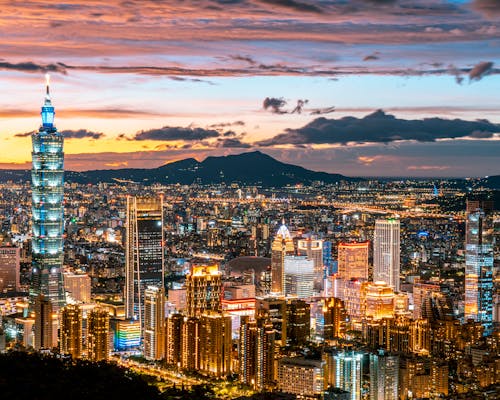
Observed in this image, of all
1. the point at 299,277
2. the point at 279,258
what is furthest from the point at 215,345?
the point at 279,258

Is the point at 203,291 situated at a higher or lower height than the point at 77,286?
higher

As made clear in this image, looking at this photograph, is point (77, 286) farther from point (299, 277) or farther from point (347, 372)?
point (347, 372)

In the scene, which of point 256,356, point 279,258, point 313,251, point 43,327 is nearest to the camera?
point 256,356

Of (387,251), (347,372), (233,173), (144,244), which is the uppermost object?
(233,173)

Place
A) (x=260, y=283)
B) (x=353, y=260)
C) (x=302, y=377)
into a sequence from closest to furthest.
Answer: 1. (x=302, y=377)
2. (x=260, y=283)
3. (x=353, y=260)

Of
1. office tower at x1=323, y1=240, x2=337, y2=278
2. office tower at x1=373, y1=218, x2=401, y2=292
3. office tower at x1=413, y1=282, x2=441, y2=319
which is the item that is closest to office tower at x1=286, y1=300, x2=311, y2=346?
office tower at x1=413, y1=282, x2=441, y2=319

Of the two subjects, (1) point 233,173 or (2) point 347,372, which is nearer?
(2) point 347,372

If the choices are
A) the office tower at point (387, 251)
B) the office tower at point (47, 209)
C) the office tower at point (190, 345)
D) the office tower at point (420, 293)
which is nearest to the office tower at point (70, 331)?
the office tower at point (190, 345)

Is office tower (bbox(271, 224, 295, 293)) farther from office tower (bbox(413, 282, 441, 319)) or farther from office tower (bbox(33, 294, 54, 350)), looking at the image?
Answer: office tower (bbox(33, 294, 54, 350))
